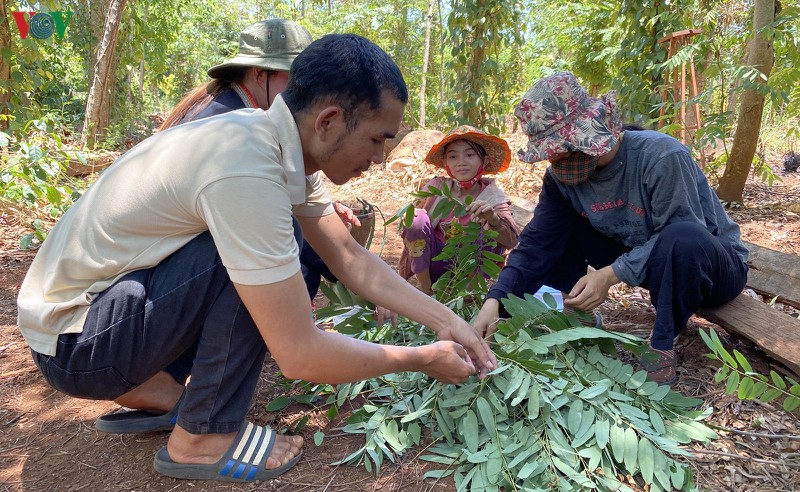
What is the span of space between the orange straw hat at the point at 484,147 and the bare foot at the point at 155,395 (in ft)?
5.28

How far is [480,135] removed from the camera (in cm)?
267

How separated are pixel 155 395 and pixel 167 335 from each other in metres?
0.45

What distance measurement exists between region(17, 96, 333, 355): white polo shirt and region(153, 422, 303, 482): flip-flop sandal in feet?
1.48

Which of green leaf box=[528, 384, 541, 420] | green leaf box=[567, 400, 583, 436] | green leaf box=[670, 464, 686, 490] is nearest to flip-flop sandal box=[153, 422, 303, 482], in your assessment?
green leaf box=[528, 384, 541, 420]

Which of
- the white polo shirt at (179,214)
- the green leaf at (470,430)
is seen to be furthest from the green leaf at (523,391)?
the white polo shirt at (179,214)

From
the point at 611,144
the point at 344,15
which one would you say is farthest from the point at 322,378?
the point at 344,15

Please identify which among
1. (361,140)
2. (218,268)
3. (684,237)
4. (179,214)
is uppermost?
(361,140)

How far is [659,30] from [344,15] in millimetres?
6721

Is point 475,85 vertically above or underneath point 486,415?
above

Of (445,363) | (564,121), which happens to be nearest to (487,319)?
(445,363)

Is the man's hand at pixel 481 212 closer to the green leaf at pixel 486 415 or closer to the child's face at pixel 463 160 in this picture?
the child's face at pixel 463 160

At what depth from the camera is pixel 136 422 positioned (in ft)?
5.57

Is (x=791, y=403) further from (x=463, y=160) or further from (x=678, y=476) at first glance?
(x=463, y=160)

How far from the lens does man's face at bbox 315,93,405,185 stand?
1.29m
